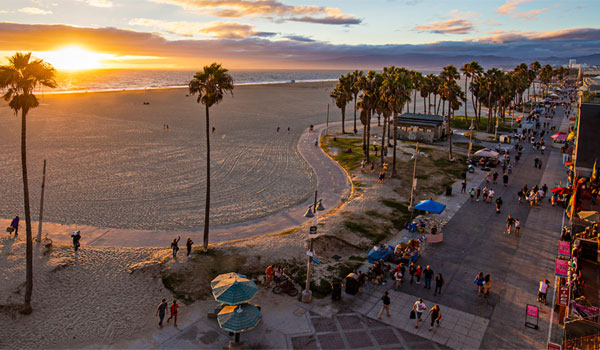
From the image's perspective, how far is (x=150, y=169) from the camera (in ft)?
143

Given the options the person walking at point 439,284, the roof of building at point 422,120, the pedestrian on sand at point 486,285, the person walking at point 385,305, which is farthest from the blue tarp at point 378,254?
the roof of building at point 422,120

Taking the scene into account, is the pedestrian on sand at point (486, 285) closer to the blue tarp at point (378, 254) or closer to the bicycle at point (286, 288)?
the blue tarp at point (378, 254)

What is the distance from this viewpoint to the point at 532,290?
20.1 m

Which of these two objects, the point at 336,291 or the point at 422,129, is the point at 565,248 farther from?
the point at 422,129

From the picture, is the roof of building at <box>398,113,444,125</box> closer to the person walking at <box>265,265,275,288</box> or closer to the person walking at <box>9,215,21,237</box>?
the person walking at <box>265,265,275,288</box>

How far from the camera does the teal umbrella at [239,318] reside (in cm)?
1530

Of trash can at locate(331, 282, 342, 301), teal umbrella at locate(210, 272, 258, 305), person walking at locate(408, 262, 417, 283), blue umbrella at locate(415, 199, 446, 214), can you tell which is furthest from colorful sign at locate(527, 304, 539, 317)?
teal umbrella at locate(210, 272, 258, 305)

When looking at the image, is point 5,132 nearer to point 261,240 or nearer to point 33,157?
point 33,157

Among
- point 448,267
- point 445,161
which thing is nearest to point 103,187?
point 448,267

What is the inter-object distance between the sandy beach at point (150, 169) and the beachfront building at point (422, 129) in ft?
59.6

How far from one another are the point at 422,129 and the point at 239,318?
52452 mm

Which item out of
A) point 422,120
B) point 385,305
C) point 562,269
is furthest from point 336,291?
point 422,120

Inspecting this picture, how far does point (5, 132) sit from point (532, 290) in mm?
70529

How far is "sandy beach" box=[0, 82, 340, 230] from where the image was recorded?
31.6 m
